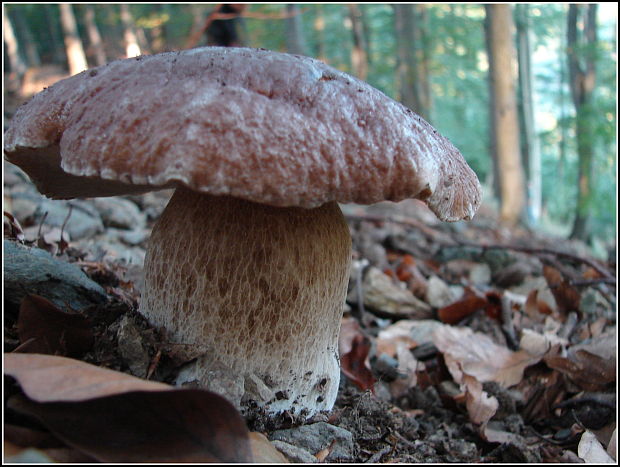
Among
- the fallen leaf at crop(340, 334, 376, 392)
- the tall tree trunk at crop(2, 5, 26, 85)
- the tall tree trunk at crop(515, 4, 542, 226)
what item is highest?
the tall tree trunk at crop(2, 5, 26, 85)

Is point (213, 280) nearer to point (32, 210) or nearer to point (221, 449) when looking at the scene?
point (221, 449)

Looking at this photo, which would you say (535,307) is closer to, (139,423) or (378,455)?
(378,455)

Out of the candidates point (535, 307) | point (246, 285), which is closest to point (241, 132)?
point (246, 285)

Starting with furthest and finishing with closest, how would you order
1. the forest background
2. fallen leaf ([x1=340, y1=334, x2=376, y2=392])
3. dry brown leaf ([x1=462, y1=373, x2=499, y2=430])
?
the forest background < fallen leaf ([x1=340, y1=334, x2=376, y2=392]) < dry brown leaf ([x1=462, y1=373, x2=499, y2=430])

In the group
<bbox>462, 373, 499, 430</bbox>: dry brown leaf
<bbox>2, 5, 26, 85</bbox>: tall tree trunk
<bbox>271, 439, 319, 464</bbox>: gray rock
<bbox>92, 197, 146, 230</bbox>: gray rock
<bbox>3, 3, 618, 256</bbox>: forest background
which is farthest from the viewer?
<bbox>2, 5, 26, 85</bbox>: tall tree trunk

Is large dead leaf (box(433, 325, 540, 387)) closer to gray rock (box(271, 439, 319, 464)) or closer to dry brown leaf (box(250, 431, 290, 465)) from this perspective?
gray rock (box(271, 439, 319, 464))

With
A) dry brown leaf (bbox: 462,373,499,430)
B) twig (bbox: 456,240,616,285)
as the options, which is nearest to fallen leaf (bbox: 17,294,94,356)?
dry brown leaf (bbox: 462,373,499,430)

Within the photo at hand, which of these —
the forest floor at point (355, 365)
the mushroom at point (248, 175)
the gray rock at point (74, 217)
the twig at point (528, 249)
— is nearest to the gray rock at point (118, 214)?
the forest floor at point (355, 365)
